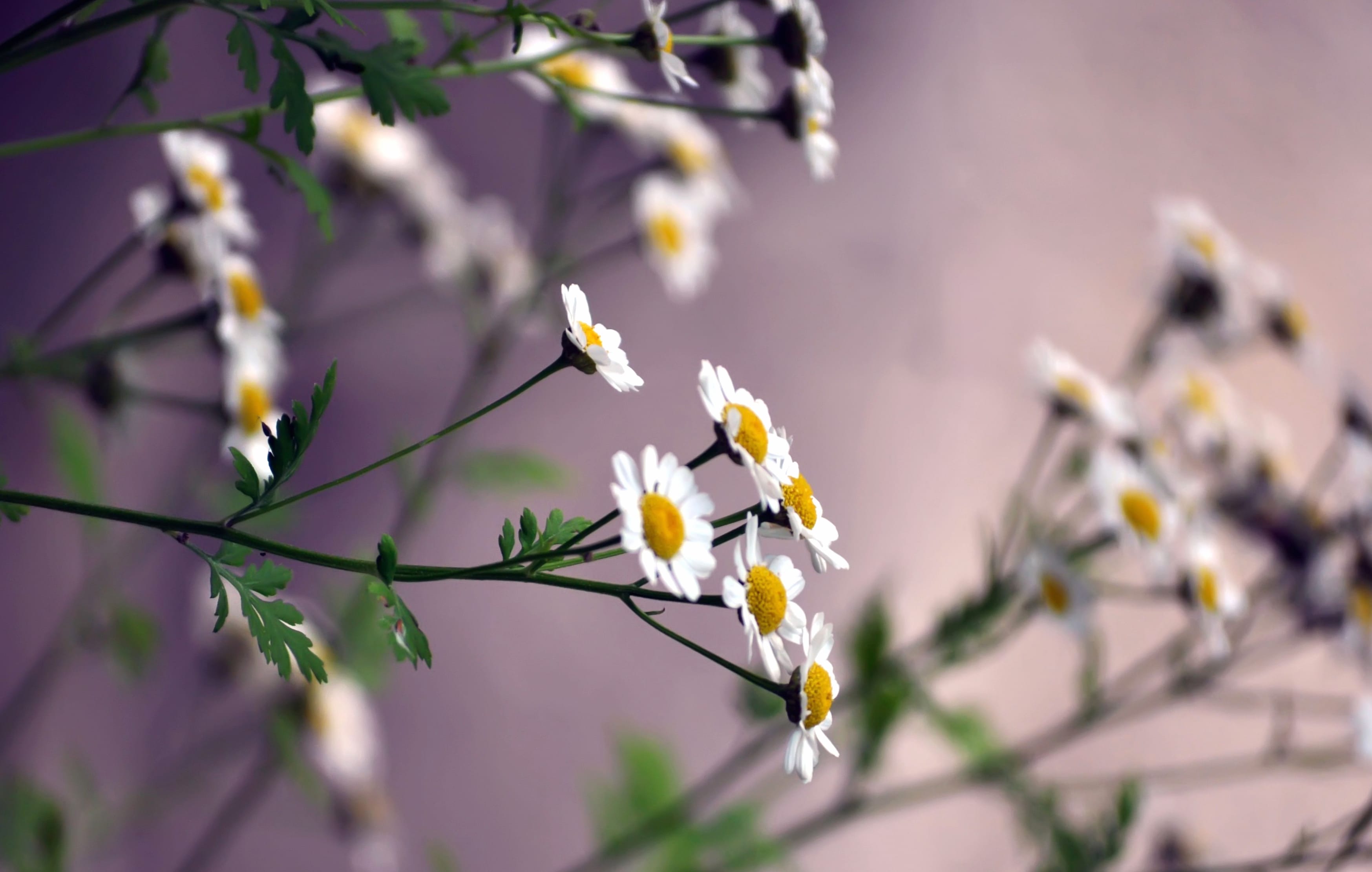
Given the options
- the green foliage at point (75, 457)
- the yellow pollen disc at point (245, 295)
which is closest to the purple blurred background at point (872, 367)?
the green foliage at point (75, 457)

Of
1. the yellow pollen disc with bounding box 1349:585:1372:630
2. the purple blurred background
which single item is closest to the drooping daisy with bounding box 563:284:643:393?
the yellow pollen disc with bounding box 1349:585:1372:630

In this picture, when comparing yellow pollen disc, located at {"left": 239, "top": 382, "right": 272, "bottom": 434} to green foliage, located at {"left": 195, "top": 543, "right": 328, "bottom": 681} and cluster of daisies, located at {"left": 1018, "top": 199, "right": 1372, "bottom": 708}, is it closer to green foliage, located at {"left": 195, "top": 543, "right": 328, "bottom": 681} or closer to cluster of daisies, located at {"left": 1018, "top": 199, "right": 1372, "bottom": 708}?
green foliage, located at {"left": 195, "top": 543, "right": 328, "bottom": 681}

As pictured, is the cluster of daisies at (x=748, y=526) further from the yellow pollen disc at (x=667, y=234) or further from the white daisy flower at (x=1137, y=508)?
→ the yellow pollen disc at (x=667, y=234)

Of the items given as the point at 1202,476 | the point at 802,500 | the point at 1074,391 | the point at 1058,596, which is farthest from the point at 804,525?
the point at 1202,476

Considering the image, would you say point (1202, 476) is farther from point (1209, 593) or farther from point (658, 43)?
point (658, 43)

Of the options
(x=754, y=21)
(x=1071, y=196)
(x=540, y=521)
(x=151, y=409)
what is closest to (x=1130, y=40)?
(x=1071, y=196)

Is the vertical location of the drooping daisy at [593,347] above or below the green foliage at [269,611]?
above
